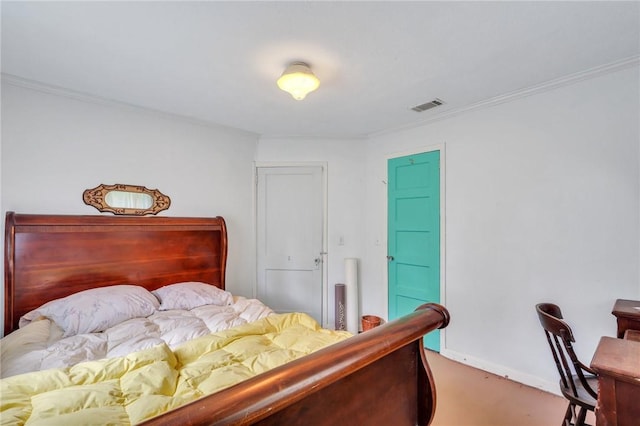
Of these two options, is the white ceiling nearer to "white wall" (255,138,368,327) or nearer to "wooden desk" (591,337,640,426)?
"white wall" (255,138,368,327)

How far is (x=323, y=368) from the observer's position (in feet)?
2.64

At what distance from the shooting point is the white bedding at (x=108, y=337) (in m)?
1.50

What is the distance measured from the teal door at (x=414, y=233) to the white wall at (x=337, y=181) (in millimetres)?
445

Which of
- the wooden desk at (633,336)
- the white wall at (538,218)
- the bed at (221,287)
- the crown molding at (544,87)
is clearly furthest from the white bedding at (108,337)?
the crown molding at (544,87)

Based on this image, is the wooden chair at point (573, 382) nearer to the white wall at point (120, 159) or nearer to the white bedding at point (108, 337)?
the white bedding at point (108, 337)

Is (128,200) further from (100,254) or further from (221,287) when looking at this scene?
(221,287)

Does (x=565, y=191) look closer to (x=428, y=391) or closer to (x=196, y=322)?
(x=428, y=391)

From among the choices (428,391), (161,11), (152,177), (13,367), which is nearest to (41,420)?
(13,367)

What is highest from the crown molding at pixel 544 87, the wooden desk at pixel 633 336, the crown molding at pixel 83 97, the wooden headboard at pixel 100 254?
the crown molding at pixel 544 87

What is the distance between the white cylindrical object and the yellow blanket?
5.61 ft

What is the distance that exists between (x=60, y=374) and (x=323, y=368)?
4.02ft

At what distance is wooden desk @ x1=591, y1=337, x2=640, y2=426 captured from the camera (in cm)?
92

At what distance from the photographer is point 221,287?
3.12 meters

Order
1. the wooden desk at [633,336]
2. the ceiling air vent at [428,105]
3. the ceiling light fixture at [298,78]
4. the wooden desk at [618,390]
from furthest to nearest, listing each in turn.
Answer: the ceiling air vent at [428,105] → the ceiling light fixture at [298,78] → the wooden desk at [633,336] → the wooden desk at [618,390]
